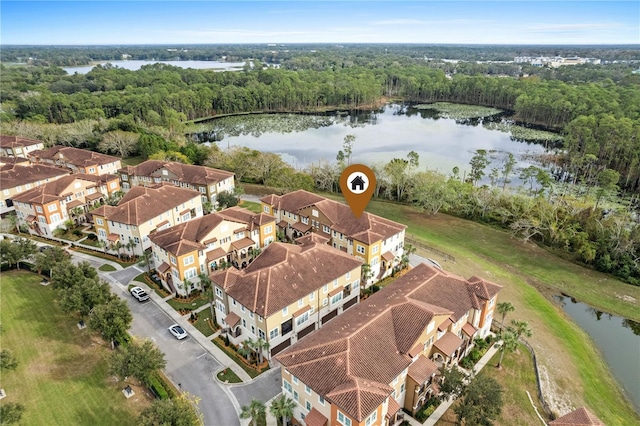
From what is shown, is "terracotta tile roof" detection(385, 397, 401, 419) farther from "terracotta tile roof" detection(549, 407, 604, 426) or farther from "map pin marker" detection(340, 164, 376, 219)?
"map pin marker" detection(340, 164, 376, 219)

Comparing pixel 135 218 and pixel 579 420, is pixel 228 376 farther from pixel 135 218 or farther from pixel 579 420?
pixel 135 218

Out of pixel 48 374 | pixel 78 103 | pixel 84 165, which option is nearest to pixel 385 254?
pixel 48 374

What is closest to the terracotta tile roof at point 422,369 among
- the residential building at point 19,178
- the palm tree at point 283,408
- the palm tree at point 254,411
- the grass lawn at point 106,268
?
the palm tree at point 283,408

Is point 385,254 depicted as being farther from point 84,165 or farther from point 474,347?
point 84,165

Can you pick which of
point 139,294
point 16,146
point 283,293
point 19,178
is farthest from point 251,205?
point 16,146

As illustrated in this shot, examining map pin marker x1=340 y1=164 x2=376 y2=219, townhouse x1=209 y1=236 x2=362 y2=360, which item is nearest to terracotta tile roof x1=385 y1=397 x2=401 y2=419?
townhouse x1=209 y1=236 x2=362 y2=360
